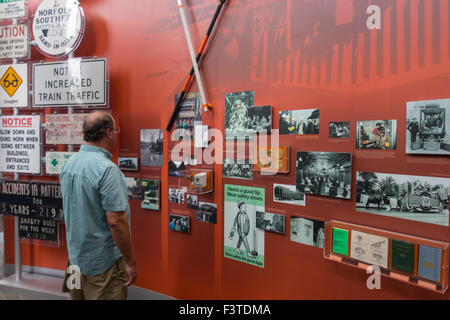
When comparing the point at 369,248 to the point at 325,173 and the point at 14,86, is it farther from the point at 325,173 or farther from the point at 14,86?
the point at 14,86

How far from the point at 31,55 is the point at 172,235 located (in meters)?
2.18

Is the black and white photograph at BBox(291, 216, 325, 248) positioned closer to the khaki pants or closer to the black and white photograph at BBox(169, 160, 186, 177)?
the black and white photograph at BBox(169, 160, 186, 177)

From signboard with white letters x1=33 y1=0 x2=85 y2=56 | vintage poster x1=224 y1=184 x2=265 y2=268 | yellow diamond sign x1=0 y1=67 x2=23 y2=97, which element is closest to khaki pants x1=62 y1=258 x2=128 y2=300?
vintage poster x1=224 y1=184 x2=265 y2=268

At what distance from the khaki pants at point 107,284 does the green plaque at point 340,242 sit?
1216 mm

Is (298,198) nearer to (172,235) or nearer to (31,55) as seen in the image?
(172,235)

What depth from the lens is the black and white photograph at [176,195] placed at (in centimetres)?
217

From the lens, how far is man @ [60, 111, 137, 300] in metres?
1.42

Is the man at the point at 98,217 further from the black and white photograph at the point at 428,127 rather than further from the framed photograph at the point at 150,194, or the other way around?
the black and white photograph at the point at 428,127

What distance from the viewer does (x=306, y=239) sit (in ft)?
5.51

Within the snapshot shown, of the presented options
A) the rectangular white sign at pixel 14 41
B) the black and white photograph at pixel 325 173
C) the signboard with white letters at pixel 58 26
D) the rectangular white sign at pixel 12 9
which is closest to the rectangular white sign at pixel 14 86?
the rectangular white sign at pixel 14 41

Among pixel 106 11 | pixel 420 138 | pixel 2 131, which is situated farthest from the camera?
pixel 2 131

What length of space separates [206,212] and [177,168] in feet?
1.36
